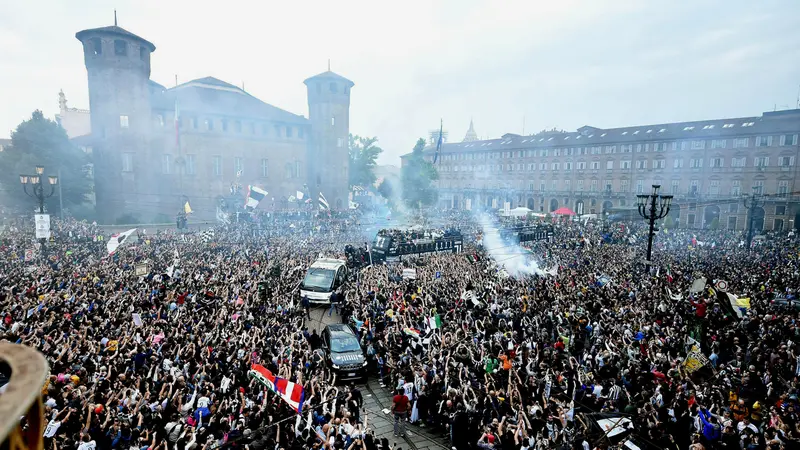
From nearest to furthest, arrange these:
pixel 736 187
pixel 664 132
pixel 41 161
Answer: pixel 41 161, pixel 736 187, pixel 664 132

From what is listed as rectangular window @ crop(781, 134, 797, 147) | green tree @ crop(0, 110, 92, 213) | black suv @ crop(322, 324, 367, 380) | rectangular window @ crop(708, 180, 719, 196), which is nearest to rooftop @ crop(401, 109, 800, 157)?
rectangular window @ crop(781, 134, 797, 147)

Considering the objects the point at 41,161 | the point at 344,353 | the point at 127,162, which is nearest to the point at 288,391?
the point at 344,353

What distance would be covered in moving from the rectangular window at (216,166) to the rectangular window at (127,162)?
8.81 metres

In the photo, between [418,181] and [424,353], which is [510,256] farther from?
[418,181]

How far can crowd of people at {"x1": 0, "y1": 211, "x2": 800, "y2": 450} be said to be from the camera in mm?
8117

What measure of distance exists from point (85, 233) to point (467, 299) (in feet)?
92.8

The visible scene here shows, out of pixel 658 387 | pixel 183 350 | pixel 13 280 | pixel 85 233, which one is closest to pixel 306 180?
pixel 85 233

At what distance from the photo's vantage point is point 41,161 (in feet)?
158

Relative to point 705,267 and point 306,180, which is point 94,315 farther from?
point 306,180

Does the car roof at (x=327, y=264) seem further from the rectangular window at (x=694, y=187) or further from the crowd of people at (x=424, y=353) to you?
the rectangular window at (x=694, y=187)

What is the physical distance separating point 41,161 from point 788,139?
82434 mm

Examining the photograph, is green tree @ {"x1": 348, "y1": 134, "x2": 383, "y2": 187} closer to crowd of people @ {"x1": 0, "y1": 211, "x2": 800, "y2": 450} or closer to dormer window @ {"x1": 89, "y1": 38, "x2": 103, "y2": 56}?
dormer window @ {"x1": 89, "y1": 38, "x2": 103, "y2": 56}

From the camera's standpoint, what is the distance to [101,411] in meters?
7.86

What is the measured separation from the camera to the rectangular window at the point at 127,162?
48219 mm
